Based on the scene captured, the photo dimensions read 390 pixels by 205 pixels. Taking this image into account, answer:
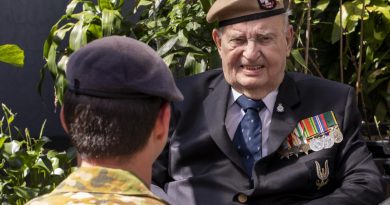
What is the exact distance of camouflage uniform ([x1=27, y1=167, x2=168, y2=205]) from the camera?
135 cm

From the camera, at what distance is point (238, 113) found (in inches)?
109

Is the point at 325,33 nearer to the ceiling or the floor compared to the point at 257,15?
nearer to the floor

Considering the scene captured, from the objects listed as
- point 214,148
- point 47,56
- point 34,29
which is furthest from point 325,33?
point 34,29

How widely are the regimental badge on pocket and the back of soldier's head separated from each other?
1.27 meters

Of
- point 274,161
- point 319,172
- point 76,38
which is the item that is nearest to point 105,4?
point 76,38

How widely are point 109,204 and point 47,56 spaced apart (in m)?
2.63

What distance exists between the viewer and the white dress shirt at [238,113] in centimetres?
274

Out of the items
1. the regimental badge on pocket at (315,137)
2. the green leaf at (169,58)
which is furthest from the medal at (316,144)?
the green leaf at (169,58)

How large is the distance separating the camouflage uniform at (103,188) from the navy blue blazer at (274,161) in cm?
121

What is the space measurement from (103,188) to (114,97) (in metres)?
0.16

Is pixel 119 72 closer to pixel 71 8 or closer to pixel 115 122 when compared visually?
pixel 115 122

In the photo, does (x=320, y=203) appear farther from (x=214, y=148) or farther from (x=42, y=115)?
(x=42, y=115)

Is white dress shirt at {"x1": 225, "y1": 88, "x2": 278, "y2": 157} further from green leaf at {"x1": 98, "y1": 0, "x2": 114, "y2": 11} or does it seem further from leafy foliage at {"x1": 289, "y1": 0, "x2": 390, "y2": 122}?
green leaf at {"x1": 98, "y1": 0, "x2": 114, "y2": 11}

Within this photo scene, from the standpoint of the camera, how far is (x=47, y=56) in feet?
12.7
